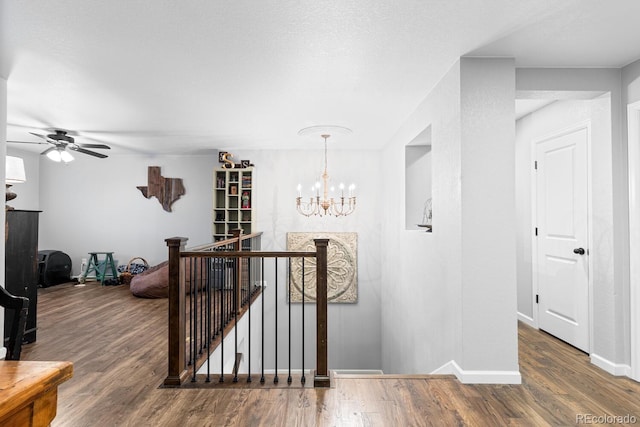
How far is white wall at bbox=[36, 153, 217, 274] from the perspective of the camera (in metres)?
6.75

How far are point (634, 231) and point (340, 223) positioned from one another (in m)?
3.99

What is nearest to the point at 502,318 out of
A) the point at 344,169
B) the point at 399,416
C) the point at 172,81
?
the point at 399,416

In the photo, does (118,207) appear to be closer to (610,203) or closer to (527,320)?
(527,320)

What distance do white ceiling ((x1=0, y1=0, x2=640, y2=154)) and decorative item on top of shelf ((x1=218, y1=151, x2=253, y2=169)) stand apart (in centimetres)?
157

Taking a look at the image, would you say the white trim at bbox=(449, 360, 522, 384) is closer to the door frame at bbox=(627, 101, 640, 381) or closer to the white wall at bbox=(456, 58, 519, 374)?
the white wall at bbox=(456, 58, 519, 374)

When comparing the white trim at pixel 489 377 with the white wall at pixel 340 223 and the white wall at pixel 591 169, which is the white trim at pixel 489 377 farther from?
the white wall at pixel 340 223

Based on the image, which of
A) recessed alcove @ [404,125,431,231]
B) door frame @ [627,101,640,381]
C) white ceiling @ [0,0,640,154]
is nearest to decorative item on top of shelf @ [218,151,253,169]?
white ceiling @ [0,0,640,154]

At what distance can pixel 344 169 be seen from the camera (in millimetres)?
6199

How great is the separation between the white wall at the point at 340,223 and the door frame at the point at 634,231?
3.60m

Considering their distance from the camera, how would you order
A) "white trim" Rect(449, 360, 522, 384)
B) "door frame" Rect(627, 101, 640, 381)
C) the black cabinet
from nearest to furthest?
1. "white trim" Rect(449, 360, 522, 384)
2. "door frame" Rect(627, 101, 640, 381)
3. the black cabinet

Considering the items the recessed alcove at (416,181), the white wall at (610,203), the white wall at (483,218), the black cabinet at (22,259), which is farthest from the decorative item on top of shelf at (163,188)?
the white wall at (610,203)

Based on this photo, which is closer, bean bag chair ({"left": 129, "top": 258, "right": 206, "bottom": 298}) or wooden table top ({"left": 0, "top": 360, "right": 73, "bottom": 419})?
wooden table top ({"left": 0, "top": 360, "right": 73, "bottom": 419})

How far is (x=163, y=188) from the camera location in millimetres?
6691

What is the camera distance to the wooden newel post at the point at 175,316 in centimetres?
265
